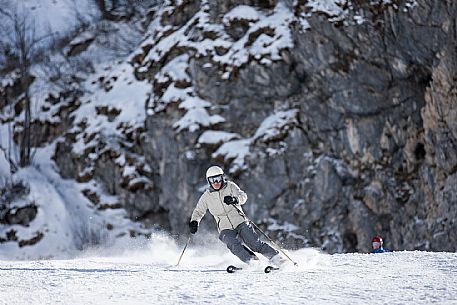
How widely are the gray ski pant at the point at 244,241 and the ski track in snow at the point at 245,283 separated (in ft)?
0.82

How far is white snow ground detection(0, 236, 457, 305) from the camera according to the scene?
15.2ft

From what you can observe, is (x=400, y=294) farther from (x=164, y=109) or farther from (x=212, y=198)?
(x=164, y=109)

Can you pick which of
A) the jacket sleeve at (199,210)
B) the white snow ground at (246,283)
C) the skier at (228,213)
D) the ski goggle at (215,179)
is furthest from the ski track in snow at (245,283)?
the ski goggle at (215,179)

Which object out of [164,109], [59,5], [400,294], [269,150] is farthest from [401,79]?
[59,5]

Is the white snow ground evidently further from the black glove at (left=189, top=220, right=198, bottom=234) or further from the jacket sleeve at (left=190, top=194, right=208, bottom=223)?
the jacket sleeve at (left=190, top=194, right=208, bottom=223)

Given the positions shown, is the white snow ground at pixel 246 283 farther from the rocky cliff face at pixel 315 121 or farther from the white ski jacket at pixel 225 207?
the rocky cliff face at pixel 315 121

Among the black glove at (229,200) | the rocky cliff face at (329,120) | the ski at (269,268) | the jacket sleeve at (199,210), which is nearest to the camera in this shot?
the ski at (269,268)

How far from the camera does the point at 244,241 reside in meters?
7.51

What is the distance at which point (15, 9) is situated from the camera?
29375 mm

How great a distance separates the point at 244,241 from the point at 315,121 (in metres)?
11.8

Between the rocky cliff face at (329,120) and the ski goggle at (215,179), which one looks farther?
the rocky cliff face at (329,120)

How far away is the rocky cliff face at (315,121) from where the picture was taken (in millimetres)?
17016

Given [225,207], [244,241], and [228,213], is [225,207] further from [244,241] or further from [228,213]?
[244,241]

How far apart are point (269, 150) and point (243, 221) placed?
11396 mm
